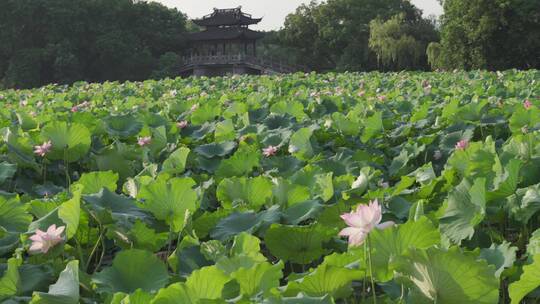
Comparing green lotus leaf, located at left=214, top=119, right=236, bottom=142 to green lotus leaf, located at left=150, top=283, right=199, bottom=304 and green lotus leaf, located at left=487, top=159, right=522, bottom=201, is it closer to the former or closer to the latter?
green lotus leaf, located at left=487, top=159, right=522, bottom=201

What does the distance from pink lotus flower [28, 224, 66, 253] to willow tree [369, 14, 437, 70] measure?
30.4m

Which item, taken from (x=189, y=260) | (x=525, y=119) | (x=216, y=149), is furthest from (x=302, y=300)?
(x=525, y=119)

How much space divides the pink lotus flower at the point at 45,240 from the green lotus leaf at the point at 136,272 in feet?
0.48

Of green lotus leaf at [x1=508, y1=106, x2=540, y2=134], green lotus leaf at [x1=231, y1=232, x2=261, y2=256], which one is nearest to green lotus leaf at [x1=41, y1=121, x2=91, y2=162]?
green lotus leaf at [x1=231, y1=232, x2=261, y2=256]

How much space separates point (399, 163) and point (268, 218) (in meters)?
0.96

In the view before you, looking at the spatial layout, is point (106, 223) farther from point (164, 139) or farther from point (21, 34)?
point (21, 34)

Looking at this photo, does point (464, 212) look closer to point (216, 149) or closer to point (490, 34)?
point (216, 149)

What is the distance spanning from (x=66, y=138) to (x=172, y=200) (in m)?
1.07

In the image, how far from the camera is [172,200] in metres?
1.38

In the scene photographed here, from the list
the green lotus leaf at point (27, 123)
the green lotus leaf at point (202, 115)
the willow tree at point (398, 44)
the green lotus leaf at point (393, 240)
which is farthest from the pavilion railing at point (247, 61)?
the green lotus leaf at point (393, 240)

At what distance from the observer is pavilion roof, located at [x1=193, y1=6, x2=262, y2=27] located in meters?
38.9

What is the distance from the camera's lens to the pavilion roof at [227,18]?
38.9 meters

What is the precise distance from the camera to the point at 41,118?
3.32 meters

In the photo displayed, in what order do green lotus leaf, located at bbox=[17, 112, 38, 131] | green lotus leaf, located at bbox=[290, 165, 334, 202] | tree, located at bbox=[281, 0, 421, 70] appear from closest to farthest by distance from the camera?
green lotus leaf, located at bbox=[290, 165, 334, 202] → green lotus leaf, located at bbox=[17, 112, 38, 131] → tree, located at bbox=[281, 0, 421, 70]
